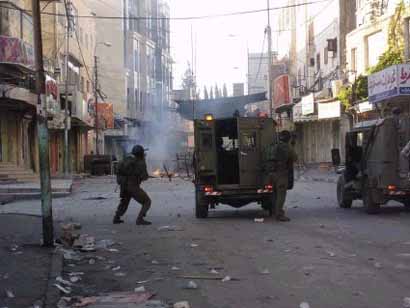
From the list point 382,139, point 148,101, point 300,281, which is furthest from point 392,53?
point 148,101

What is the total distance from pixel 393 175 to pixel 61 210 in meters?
9.15

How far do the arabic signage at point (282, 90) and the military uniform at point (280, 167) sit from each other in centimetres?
3261

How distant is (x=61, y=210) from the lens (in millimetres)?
19297

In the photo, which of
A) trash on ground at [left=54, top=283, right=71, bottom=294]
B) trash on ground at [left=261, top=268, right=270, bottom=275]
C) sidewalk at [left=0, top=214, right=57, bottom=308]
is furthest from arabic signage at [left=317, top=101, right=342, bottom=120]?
trash on ground at [left=54, top=283, right=71, bottom=294]

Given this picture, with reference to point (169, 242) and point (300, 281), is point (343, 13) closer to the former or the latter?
point (169, 242)

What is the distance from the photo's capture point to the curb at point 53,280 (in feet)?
22.5

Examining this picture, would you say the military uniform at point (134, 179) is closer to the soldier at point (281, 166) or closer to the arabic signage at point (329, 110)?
the soldier at point (281, 166)

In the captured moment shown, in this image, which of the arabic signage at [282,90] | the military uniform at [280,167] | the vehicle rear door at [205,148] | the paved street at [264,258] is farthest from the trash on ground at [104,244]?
the arabic signage at [282,90]

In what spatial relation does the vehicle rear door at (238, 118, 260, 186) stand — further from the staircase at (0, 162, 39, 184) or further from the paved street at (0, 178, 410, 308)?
the staircase at (0, 162, 39, 184)

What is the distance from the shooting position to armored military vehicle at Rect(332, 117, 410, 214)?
49.4ft

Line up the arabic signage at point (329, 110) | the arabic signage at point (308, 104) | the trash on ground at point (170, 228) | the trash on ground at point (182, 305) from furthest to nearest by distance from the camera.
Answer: the arabic signage at point (308, 104) < the arabic signage at point (329, 110) < the trash on ground at point (170, 228) < the trash on ground at point (182, 305)

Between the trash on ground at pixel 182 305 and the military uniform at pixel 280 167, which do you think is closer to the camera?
the trash on ground at pixel 182 305

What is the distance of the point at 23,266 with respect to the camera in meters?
8.90

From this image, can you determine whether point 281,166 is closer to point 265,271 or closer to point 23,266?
point 265,271
